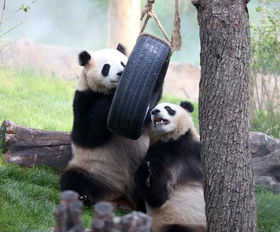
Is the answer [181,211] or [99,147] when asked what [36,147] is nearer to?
[99,147]

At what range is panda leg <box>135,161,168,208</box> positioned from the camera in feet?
16.4

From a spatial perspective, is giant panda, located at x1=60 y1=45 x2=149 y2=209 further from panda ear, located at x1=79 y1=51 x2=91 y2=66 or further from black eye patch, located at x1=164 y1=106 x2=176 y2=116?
black eye patch, located at x1=164 y1=106 x2=176 y2=116

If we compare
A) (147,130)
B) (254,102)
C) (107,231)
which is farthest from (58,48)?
(107,231)

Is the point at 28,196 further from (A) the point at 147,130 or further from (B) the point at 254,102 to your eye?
(B) the point at 254,102

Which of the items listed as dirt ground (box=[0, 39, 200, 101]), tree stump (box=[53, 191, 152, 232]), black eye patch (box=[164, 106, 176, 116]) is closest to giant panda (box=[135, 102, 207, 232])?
black eye patch (box=[164, 106, 176, 116])

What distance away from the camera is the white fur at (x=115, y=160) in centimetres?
589

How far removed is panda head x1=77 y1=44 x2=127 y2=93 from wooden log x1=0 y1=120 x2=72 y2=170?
3.17 ft

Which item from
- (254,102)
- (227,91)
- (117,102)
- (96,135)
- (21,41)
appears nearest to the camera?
(227,91)

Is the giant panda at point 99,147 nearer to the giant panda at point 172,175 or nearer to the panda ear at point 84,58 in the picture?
the panda ear at point 84,58

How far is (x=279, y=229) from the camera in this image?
17.8 ft

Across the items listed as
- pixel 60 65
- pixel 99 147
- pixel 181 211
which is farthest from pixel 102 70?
pixel 60 65

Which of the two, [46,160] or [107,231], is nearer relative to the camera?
[107,231]

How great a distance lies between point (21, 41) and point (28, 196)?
9.97 metres

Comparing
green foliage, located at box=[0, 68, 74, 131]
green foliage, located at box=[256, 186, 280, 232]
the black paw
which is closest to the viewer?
green foliage, located at box=[256, 186, 280, 232]
